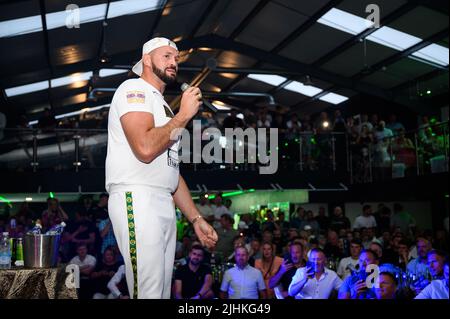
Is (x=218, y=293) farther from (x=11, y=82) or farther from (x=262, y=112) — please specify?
(x=11, y=82)

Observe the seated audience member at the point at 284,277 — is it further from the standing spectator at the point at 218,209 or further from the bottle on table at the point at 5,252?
the standing spectator at the point at 218,209

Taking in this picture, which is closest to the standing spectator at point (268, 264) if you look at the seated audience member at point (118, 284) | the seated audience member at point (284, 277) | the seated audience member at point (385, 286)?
the seated audience member at point (284, 277)

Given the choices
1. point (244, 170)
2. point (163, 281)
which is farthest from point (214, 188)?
point (163, 281)

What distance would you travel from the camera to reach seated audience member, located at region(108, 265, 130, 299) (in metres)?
7.44

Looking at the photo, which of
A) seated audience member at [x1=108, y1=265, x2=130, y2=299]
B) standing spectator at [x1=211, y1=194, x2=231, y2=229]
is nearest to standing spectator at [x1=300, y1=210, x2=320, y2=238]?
standing spectator at [x1=211, y1=194, x2=231, y2=229]

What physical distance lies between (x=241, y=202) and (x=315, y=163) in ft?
17.7

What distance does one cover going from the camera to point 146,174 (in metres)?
2.11

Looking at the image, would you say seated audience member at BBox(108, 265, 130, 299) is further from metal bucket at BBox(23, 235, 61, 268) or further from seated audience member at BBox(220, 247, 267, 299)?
metal bucket at BBox(23, 235, 61, 268)

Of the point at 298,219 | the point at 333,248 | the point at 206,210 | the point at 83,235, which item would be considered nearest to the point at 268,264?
the point at 333,248

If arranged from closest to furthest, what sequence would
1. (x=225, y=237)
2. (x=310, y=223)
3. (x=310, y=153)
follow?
(x=225, y=237) < (x=310, y=223) < (x=310, y=153)

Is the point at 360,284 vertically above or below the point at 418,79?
below

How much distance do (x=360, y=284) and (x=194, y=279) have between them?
241cm

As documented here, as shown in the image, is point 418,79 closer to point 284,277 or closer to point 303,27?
point 303,27

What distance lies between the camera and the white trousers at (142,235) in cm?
203
